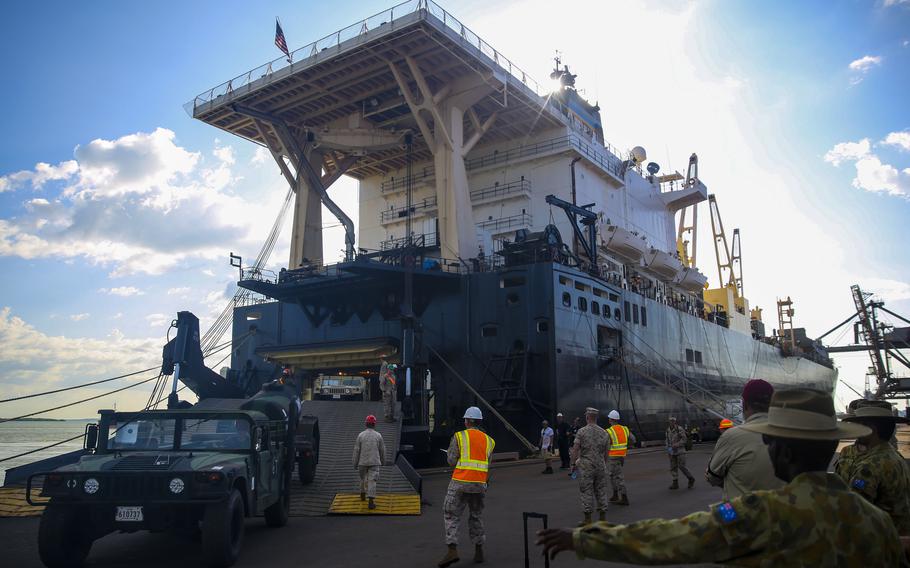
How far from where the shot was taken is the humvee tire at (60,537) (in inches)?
270

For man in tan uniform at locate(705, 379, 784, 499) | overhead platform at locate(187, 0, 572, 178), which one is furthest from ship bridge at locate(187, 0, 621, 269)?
man in tan uniform at locate(705, 379, 784, 499)

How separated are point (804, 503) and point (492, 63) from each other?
23.7 meters

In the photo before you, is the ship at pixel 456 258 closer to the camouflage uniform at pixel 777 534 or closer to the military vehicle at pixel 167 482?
the military vehicle at pixel 167 482

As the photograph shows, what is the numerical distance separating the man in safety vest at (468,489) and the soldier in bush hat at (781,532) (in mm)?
4673

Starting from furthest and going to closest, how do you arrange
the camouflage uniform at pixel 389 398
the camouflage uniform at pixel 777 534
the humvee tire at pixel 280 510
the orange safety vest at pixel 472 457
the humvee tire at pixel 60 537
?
the camouflage uniform at pixel 389 398 → the humvee tire at pixel 280 510 → the orange safety vest at pixel 472 457 → the humvee tire at pixel 60 537 → the camouflage uniform at pixel 777 534

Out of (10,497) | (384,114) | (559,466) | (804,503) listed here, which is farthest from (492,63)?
(804,503)

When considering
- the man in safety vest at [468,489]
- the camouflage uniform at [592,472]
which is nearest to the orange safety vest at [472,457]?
the man in safety vest at [468,489]

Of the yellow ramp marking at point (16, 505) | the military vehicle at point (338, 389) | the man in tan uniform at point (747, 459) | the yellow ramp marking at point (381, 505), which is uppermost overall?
the military vehicle at point (338, 389)

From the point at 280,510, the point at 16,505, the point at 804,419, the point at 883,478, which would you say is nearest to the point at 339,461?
the point at 280,510

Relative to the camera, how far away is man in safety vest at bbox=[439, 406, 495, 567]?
281 inches

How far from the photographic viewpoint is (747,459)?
454 cm

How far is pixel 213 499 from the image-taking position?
697cm

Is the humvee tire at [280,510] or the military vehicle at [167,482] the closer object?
the military vehicle at [167,482]

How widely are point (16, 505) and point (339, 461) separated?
5.51m
